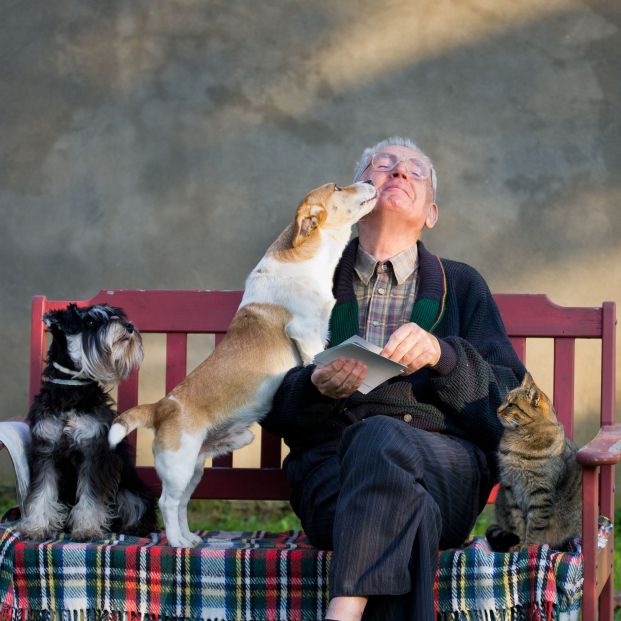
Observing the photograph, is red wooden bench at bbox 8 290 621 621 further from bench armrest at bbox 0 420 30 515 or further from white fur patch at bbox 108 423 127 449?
white fur patch at bbox 108 423 127 449

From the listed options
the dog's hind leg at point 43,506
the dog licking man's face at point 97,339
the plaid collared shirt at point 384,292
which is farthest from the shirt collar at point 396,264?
the dog's hind leg at point 43,506

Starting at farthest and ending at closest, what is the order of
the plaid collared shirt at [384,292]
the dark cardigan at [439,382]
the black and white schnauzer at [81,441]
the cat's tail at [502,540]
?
1. the plaid collared shirt at [384,292]
2. the black and white schnauzer at [81,441]
3. the dark cardigan at [439,382]
4. the cat's tail at [502,540]

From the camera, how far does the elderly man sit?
2842mm

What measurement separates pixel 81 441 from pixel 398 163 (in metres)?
1.59

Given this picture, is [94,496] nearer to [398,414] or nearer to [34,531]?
[34,531]

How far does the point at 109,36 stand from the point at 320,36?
1.21m

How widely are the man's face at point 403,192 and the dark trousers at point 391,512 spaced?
0.99 m

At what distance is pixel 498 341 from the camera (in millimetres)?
3672

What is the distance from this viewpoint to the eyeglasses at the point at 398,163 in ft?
13.2

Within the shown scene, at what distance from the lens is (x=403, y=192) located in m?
3.96

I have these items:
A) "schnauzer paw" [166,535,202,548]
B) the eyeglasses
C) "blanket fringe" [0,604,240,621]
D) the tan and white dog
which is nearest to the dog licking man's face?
the tan and white dog

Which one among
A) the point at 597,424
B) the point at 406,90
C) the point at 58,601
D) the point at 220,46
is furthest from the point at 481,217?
the point at 58,601

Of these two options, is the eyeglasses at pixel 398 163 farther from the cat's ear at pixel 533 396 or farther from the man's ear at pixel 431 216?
the cat's ear at pixel 533 396

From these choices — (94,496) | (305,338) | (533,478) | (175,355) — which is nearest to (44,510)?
(94,496)
